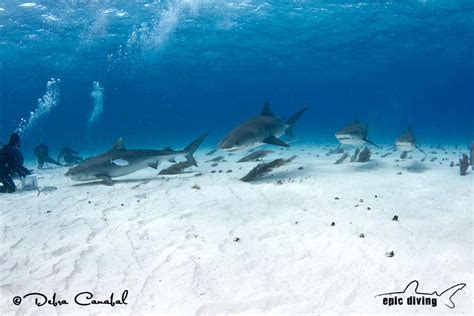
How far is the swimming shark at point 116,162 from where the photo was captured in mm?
10945

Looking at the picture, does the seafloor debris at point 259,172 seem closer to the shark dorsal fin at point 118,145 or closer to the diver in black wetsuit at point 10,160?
the shark dorsal fin at point 118,145

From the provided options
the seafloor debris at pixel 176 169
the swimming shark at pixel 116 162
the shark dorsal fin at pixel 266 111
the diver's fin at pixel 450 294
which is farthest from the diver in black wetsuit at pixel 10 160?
the diver's fin at pixel 450 294

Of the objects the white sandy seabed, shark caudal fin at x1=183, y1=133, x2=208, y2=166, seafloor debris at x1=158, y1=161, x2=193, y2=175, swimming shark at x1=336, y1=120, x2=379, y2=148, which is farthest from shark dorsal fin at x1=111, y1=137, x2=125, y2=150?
swimming shark at x1=336, y1=120, x2=379, y2=148

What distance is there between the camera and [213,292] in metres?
3.74

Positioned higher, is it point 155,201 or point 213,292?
point 213,292

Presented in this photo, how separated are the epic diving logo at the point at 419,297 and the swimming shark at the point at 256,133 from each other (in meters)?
5.73

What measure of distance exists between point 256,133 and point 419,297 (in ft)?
21.7

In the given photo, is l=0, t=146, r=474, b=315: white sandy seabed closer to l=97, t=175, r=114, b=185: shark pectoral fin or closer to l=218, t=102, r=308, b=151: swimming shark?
l=218, t=102, r=308, b=151: swimming shark

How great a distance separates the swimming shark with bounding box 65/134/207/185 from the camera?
35.9 feet

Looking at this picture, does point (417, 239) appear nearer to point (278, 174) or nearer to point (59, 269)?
point (59, 269)

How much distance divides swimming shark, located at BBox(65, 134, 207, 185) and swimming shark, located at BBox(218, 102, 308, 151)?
6.31 ft

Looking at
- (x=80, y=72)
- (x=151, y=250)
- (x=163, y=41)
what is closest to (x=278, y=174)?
(x=151, y=250)

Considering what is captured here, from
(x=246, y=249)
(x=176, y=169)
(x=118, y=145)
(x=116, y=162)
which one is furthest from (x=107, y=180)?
(x=246, y=249)

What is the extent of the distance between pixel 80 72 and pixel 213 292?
6022 centimetres
